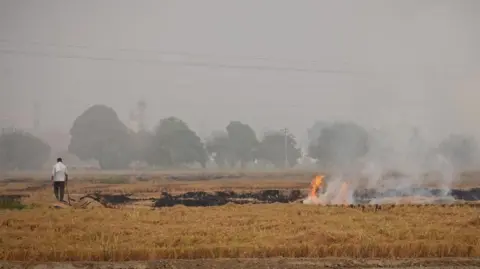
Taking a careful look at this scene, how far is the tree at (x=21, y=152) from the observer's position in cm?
859

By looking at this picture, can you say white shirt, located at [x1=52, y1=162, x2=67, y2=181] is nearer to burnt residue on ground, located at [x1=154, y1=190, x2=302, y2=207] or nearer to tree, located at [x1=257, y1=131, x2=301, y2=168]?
burnt residue on ground, located at [x1=154, y1=190, x2=302, y2=207]

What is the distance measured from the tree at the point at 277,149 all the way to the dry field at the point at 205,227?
0.33 metres

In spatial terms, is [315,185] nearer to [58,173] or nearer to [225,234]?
[225,234]

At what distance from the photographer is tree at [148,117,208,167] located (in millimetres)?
9305

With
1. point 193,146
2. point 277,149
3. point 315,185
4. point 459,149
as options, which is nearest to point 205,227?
point 193,146

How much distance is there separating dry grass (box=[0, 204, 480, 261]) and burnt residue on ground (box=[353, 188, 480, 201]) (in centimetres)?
112

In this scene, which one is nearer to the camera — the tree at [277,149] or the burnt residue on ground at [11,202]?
the burnt residue on ground at [11,202]

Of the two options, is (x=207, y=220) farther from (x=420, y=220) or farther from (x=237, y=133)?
(x=420, y=220)

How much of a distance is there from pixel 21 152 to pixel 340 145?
4.61 meters

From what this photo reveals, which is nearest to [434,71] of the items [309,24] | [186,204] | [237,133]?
[309,24]

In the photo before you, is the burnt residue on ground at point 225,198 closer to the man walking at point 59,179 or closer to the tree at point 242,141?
the tree at point 242,141

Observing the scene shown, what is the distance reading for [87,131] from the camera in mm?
8969

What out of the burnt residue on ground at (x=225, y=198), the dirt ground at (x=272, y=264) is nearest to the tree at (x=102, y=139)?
the burnt residue on ground at (x=225, y=198)

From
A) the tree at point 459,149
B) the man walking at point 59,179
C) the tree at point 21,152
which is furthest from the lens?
the tree at point 459,149
